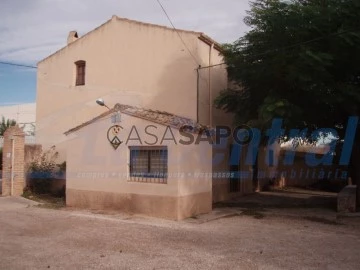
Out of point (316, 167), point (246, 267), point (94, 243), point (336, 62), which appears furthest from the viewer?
point (316, 167)

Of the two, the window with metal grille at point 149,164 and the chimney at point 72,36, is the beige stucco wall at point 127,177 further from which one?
the chimney at point 72,36

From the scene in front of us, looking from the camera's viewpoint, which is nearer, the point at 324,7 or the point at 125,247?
the point at 125,247

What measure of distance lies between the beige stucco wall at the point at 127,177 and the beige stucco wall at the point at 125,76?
3.05 m

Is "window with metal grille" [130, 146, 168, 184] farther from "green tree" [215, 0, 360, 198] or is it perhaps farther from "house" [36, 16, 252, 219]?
"green tree" [215, 0, 360, 198]

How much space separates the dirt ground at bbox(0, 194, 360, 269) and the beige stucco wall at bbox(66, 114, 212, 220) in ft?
1.73

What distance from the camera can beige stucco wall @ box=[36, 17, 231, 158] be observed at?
1459cm

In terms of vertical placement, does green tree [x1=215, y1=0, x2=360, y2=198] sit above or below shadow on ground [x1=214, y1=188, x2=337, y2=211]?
above

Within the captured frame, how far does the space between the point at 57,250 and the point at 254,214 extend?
22.5 ft

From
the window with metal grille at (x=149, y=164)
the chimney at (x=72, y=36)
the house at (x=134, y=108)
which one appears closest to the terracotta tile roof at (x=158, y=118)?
the house at (x=134, y=108)

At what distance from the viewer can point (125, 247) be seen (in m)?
7.84

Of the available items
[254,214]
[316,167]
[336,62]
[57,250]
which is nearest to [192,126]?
[254,214]

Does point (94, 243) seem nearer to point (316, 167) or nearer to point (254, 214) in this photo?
point (254, 214)

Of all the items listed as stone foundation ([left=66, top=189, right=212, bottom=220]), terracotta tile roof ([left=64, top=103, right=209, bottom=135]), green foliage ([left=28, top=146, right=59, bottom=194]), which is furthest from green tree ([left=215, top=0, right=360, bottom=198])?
green foliage ([left=28, top=146, right=59, bottom=194])

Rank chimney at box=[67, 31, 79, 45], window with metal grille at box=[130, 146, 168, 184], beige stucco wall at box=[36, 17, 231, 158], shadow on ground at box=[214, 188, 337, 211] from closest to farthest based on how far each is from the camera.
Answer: window with metal grille at box=[130, 146, 168, 184]
shadow on ground at box=[214, 188, 337, 211]
beige stucco wall at box=[36, 17, 231, 158]
chimney at box=[67, 31, 79, 45]
